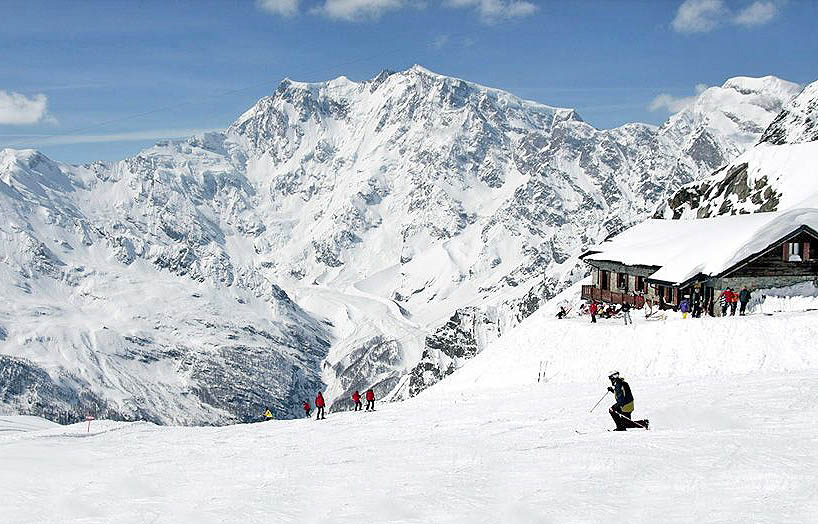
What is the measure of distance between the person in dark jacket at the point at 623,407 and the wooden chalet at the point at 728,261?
21347mm

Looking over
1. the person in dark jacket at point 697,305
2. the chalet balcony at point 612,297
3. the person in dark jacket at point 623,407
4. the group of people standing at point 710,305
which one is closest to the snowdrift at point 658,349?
the group of people standing at point 710,305

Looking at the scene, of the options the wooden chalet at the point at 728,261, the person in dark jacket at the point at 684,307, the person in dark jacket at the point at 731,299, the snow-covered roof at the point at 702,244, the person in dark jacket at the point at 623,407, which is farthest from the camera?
the snow-covered roof at the point at 702,244

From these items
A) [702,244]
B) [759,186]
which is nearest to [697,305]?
[702,244]

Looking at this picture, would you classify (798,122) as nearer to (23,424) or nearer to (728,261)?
(728,261)

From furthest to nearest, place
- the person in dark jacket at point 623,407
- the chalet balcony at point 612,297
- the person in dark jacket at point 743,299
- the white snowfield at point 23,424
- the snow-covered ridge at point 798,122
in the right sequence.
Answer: the snow-covered ridge at point 798,122 < the chalet balcony at point 612,297 < the white snowfield at point 23,424 < the person in dark jacket at point 743,299 < the person in dark jacket at point 623,407

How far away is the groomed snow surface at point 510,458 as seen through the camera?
12.7 m

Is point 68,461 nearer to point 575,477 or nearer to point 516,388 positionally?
point 575,477

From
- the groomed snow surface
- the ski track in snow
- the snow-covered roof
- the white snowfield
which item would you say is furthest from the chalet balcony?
the white snowfield

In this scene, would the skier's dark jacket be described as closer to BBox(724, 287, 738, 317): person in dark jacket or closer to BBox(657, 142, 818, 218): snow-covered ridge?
BBox(724, 287, 738, 317): person in dark jacket

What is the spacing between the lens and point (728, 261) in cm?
3775

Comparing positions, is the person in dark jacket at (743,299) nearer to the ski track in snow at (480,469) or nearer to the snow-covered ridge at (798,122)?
the ski track in snow at (480,469)

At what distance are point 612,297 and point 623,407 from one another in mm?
30965

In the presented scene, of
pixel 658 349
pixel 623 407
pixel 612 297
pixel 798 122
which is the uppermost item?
pixel 798 122

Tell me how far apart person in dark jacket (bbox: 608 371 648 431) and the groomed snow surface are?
657 millimetres
